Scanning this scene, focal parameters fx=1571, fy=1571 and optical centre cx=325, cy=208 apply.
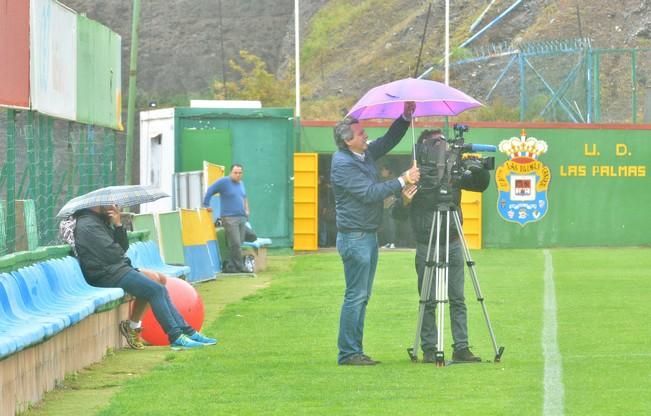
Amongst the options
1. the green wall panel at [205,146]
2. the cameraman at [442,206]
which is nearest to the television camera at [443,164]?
the cameraman at [442,206]

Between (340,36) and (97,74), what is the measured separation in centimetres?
4280

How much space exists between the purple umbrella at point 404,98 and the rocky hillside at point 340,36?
89.4 ft

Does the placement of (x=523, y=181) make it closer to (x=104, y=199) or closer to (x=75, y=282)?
(x=104, y=199)

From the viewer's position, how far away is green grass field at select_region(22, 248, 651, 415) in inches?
424

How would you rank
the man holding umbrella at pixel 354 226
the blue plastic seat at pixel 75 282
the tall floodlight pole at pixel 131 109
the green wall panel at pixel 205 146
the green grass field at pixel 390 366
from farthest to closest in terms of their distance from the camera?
the green wall panel at pixel 205 146, the tall floodlight pole at pixel 131 109, the blue plastic seat at pixel 75 282, the man holding umbrella at pixel 354 226, the green grass field at pixel 390 366

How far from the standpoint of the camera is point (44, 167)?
56.5ft

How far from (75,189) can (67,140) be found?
0.64 metres

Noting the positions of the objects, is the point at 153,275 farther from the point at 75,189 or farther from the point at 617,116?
the point at 617,116

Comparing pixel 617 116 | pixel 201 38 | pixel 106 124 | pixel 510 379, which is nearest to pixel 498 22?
pixel 617 116

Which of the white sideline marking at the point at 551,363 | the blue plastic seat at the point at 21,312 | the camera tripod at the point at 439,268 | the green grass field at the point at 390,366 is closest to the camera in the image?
the white sideline marking at the point at 551,363

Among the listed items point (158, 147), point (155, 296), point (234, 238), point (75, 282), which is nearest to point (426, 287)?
point (155, 296)

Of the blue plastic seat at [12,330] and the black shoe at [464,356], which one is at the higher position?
the blue plastic seat at [12,330]

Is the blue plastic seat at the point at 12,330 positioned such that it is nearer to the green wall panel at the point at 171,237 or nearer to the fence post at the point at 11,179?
the fence post at the point at 11,179

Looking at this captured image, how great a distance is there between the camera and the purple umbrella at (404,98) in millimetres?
13242
